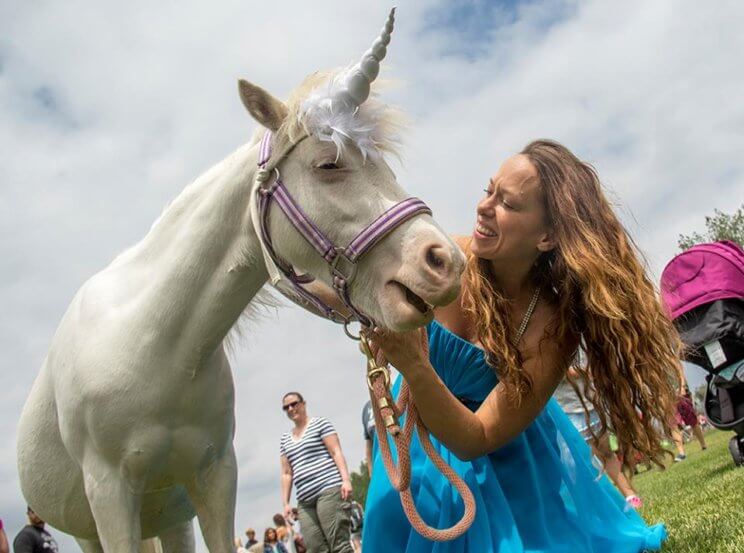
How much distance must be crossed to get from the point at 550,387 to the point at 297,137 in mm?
1453

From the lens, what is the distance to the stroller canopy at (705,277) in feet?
21.1

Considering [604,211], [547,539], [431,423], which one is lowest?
[547,539]

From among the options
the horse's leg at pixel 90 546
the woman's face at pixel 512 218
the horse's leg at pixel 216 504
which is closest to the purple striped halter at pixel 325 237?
the horse's leg at pixel 216 504

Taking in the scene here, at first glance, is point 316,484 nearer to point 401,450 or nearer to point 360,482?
point 401,450

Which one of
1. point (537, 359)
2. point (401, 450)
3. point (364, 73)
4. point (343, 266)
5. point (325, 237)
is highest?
point (364, 73)

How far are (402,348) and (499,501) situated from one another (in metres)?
0.92

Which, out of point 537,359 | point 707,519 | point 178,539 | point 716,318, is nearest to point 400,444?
point 537,359

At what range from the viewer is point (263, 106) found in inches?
96.0

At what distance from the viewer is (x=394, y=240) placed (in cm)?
214

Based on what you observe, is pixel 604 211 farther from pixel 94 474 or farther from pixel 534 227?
pixel 94 474

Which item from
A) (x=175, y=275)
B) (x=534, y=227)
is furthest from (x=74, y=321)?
(x=534, y=227)

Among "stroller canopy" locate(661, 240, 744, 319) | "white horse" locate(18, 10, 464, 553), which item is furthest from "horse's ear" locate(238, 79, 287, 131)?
"stroller canopy" locate(661, 240, 744, 319)

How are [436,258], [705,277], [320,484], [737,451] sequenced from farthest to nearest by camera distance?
1. [320,484]
2. [737,451]
3. [705,277]
4. [436,258]

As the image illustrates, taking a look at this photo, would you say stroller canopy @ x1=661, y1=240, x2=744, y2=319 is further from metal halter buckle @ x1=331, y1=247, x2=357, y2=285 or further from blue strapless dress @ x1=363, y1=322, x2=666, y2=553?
metal halter buckle @ x1=331, y1=247, x2=357, y2=285
